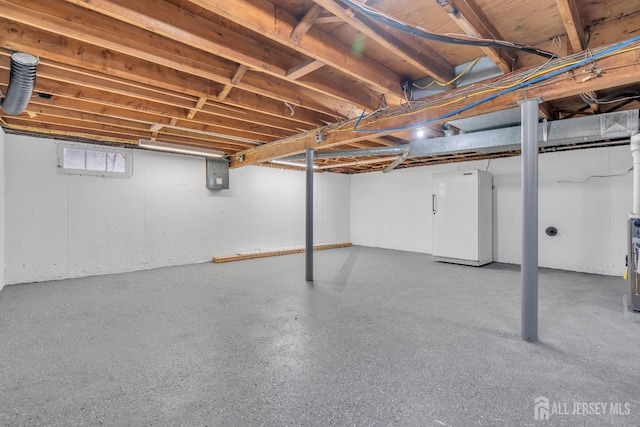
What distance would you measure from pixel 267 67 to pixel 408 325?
7.89 ft

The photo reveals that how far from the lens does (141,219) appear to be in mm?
5059

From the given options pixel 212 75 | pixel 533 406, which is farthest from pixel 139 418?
pixel 212 75

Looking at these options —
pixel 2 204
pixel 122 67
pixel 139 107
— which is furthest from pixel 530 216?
pixel 2 204

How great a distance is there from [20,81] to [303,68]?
201cm

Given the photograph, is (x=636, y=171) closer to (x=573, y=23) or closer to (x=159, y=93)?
(x=573, y=23)

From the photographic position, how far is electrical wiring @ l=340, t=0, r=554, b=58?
158 centimetres

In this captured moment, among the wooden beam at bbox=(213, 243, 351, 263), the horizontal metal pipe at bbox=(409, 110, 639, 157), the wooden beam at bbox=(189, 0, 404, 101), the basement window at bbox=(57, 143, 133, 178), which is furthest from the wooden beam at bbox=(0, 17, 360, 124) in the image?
the wooden beam at bbox=(213, 243, 351, 263)

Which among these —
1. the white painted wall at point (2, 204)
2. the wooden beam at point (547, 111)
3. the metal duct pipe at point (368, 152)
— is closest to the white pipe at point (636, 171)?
the wooden beam at point (547, 111)

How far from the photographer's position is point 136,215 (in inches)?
197

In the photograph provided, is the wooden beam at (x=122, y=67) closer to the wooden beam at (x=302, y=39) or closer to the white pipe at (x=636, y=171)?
the wooden beam at (x=302, y=39)

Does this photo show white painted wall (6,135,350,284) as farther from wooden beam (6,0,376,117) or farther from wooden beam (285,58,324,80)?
wooden beam (285,58,324,80)

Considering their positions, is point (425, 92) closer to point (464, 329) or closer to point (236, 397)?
point (464, 329)

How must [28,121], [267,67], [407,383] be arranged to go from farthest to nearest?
[28,121], [267,67], [407,383]

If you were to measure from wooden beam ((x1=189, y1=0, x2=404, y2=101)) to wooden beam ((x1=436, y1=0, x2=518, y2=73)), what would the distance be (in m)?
0.75
